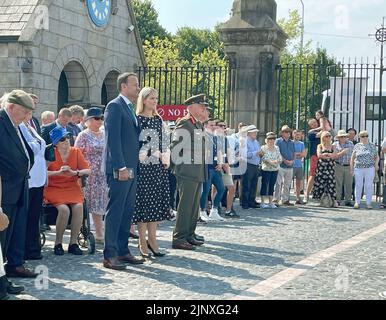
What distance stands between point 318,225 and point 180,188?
3697mm

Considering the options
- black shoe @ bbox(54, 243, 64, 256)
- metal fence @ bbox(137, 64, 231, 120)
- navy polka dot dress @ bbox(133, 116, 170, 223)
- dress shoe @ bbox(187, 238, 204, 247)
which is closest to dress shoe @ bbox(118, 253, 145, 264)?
navy polka dot dress @ bbox(133, 116, 170, 223)

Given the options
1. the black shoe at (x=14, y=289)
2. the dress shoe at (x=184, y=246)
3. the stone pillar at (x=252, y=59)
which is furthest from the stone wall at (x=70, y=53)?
the black shoe at (x=14, y=289)

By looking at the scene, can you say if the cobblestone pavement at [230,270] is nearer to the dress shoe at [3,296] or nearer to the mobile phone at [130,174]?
the dress shoe at [3,296]

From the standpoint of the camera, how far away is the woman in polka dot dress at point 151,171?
7977mm

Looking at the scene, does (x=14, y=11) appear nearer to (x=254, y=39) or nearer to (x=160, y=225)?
(x=254, y=39)

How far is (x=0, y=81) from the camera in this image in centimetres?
1573

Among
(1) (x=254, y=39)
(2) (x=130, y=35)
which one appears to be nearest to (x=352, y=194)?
(1) (x=254, y=39)

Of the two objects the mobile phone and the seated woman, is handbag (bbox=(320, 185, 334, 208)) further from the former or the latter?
the mobile phone

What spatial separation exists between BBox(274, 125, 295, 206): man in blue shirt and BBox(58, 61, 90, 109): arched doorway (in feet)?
19.0

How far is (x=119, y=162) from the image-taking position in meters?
7.30

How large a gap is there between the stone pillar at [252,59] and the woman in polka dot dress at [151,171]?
908 cm


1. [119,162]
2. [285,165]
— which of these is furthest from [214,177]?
[119,162]

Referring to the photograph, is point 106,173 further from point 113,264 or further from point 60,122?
point 60,122

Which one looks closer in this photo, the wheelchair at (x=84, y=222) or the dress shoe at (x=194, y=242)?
the wheelchair at (x=84, y=222)
